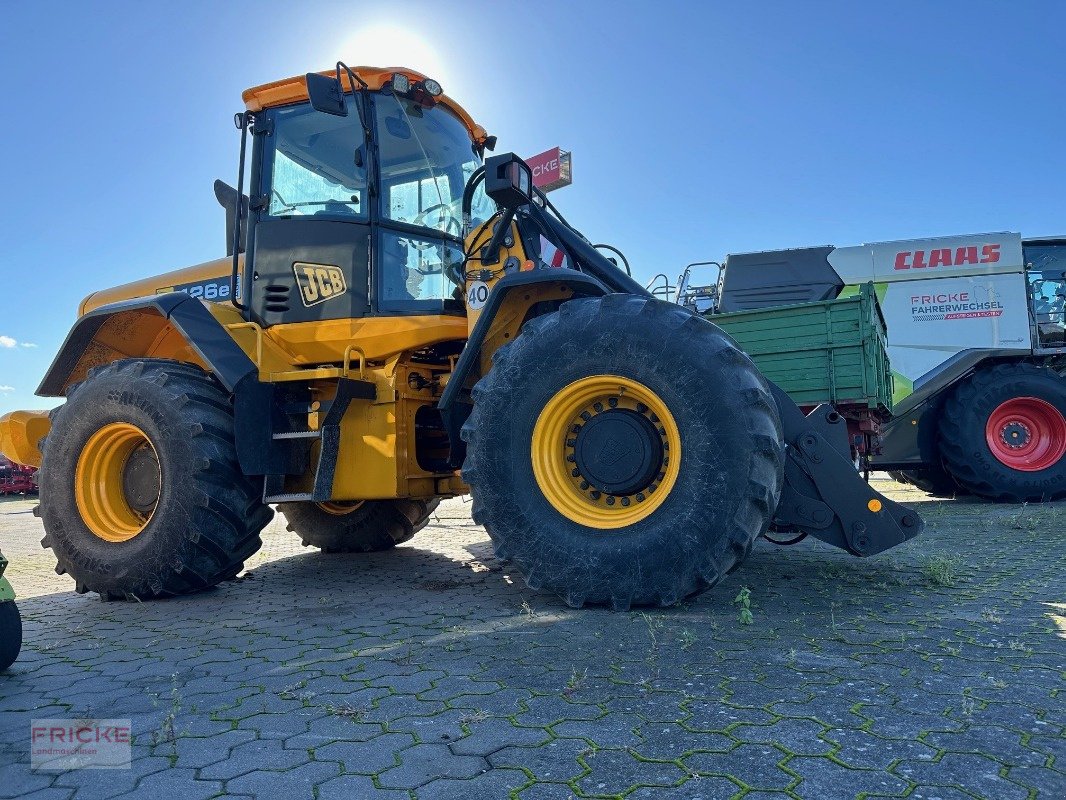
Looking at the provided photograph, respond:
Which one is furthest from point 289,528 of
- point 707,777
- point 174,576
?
point 707,777

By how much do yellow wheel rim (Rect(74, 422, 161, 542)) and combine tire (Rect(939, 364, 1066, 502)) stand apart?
857 cm

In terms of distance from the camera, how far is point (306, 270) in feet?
16.3

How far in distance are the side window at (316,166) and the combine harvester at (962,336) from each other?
4.69 metres

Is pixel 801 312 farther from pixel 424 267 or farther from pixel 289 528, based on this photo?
pixel 289 528

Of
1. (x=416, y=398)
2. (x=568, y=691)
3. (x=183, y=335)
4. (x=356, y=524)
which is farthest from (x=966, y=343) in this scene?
(x=183, y=335)

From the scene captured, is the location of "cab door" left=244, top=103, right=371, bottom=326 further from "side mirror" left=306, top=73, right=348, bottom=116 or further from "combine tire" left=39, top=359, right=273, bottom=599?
"combine tire" left=39, top=359, right=273, bottom=599

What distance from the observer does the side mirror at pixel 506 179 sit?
4.26 metres

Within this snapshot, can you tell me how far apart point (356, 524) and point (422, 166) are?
3.10 meters

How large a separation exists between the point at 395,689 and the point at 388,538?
3949mm

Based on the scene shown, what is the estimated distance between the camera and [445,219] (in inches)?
203

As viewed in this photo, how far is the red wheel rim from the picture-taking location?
344 inches

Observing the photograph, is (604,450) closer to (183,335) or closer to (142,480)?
(183,335)

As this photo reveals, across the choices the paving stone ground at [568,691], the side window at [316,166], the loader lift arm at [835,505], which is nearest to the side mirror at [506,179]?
the side window at [316,166]

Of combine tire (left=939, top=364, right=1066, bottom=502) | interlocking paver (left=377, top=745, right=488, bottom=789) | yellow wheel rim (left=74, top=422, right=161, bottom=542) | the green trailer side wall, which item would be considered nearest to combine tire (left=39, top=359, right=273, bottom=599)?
yellow wheel rim (left=74, top=422, right=161, bottom=542)
